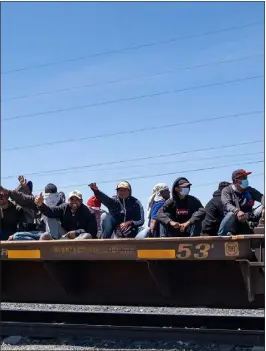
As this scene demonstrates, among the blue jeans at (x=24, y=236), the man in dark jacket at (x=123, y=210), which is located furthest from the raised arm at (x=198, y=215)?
the blue jeans at (x=24, y=236)

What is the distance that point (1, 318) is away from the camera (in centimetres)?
754

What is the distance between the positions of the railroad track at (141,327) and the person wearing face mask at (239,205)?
1.17 metres

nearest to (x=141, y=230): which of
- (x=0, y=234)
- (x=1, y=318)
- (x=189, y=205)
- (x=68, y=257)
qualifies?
(x=189, y=205)

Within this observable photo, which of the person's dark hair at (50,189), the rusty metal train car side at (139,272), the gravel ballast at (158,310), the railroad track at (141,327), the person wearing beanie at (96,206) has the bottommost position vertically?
the gravel ballast at (158,310)

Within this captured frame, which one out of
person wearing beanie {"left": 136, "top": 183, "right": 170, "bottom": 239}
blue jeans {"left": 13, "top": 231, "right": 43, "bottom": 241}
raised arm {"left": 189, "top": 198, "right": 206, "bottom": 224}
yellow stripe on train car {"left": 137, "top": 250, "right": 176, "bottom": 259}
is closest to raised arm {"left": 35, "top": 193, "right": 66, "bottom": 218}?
blue jeans {"left": 13, "top": 231, "right": 43, "bottom": 241}

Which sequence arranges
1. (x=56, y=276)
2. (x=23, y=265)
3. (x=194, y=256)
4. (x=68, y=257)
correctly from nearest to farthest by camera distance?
1. (x=194, y=256)
2. (x=68, y=257)
3. (x=56, y=276)
4. (x=23, y=265)

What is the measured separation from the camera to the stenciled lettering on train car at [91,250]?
19.7 ft

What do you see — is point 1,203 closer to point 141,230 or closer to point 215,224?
point 141,230

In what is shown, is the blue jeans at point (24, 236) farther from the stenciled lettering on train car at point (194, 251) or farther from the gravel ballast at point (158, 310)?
the gravel ballast at point (158, 310)

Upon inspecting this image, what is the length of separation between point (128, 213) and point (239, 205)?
1603 millimetres

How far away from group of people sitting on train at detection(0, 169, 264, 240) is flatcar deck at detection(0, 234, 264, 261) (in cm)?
37

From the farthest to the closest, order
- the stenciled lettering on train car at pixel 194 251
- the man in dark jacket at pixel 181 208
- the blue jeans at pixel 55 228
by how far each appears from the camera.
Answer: the blue jeans at pixel 55 228 → the man in dark jacket at pixel 181 208 → the stenciled lettering on train car at pixel 194 251

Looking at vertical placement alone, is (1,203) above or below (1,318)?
above

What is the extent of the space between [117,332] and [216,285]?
135cm
